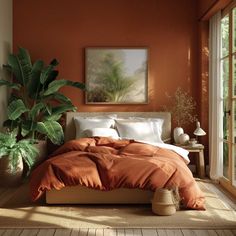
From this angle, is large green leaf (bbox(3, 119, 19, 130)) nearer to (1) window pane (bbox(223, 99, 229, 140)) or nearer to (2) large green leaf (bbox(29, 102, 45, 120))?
(2) large green leaf (bbox(29, 102, 45, 120))

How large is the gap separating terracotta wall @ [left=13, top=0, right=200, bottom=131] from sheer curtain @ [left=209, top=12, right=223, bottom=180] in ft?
2.51

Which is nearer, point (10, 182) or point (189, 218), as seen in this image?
point (189, 218)

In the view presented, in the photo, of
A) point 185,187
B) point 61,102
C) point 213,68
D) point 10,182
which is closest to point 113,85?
point 61,102

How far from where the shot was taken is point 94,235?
352cm

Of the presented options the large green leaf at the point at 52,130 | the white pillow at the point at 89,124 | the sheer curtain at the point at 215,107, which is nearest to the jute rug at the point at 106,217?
the sheer curtain at the point at 215,107

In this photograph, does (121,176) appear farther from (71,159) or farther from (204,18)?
(204,18)

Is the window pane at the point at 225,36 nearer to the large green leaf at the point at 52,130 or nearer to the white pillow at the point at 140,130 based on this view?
the white pillow at the point at 140,130

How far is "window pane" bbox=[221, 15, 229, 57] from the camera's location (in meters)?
5.76

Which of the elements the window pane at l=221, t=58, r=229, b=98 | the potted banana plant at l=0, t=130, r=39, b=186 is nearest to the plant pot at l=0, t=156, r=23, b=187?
the potted banana plant at l=0, t=130, r=39, b=186

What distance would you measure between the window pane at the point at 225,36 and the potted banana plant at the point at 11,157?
3205 millimetres

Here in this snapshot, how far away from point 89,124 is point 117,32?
1733 mm

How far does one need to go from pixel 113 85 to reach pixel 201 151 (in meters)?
1.93

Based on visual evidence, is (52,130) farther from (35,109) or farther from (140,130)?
(140,130)

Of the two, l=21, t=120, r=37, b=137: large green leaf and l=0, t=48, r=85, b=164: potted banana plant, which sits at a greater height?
l=0, t=48, r=85, b=164: potted banana plant
